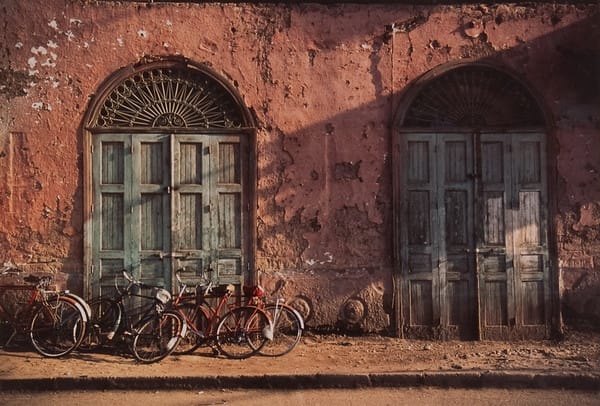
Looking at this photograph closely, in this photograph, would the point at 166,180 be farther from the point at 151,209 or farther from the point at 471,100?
the point at 471,100

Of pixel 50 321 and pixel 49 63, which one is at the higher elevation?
pixel 49 63

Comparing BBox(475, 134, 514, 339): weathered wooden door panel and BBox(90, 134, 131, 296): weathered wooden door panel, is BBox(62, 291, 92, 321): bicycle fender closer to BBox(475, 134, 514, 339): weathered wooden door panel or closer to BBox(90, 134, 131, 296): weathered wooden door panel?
BBox(90, 134, 131, 296): weathered wooden door panel

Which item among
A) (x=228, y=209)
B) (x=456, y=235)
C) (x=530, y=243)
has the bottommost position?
(x=530, y=243)

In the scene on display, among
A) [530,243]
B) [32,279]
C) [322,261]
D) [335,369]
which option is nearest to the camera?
[335,369]

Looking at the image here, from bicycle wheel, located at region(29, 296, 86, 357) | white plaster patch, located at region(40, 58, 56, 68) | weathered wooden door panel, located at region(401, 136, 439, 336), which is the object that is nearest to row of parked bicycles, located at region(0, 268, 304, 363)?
bicycle wheel, located at region(29, 296, 86, 357)

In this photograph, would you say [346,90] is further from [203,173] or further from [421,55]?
[203,173]

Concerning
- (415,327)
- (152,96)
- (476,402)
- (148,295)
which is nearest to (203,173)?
(152,96)

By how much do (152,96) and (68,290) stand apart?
2492 millimetres

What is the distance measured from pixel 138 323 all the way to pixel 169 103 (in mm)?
2599

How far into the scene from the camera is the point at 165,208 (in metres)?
7.48

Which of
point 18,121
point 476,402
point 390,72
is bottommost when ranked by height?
point 476,402

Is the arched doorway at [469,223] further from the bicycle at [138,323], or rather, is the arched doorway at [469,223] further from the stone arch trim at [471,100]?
the bicycle at [138,323]

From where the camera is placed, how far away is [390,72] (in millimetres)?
7711

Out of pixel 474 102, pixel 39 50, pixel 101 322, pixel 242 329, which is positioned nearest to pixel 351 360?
pixel 242 329
